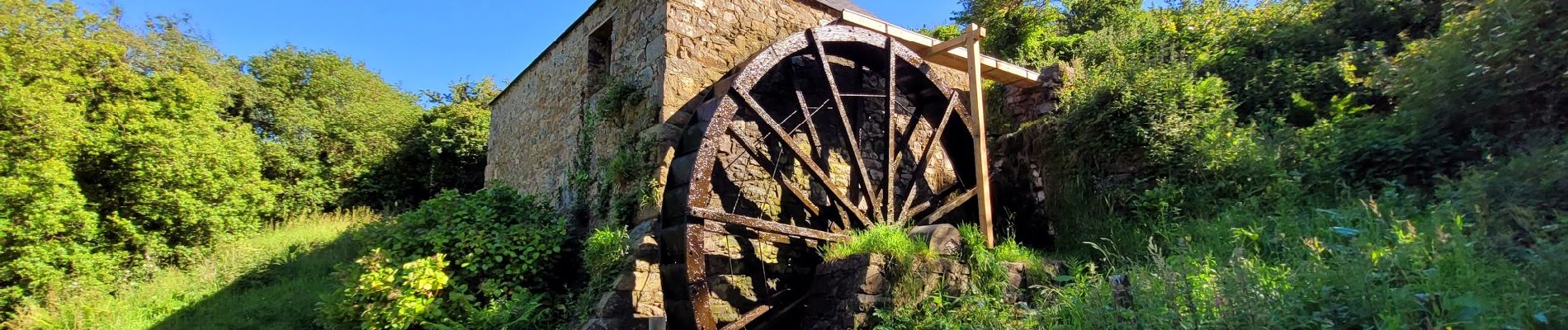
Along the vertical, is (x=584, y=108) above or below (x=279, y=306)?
above

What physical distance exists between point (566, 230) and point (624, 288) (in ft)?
4.33

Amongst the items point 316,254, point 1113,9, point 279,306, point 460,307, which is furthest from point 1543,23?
point 316,254

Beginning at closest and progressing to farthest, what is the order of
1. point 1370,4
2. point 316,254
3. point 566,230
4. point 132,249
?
point 566,230 < point 1370,4 < point 132,249 < point 316,254

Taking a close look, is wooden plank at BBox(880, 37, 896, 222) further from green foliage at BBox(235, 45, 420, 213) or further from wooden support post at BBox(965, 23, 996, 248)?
green foliage at BBox(235, 45, 420, 213)

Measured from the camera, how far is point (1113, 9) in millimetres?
12711

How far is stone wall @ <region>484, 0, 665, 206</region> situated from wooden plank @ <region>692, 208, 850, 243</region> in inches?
38.5

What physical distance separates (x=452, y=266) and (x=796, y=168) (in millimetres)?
2825

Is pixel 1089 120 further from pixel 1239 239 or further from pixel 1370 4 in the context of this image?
pixel 1370 4

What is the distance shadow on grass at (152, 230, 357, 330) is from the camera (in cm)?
686

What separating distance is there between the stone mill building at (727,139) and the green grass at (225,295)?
2813mm

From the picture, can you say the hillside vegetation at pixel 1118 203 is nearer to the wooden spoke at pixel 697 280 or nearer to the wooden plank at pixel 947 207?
the wooden spoke at pixel 697 280

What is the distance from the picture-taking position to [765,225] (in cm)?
530

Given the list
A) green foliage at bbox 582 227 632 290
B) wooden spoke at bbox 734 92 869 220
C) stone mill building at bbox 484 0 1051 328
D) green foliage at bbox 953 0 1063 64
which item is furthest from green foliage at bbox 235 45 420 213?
green foliage at bbox 953 0 1063 64

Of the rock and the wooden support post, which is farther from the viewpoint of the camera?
the wooden support post
